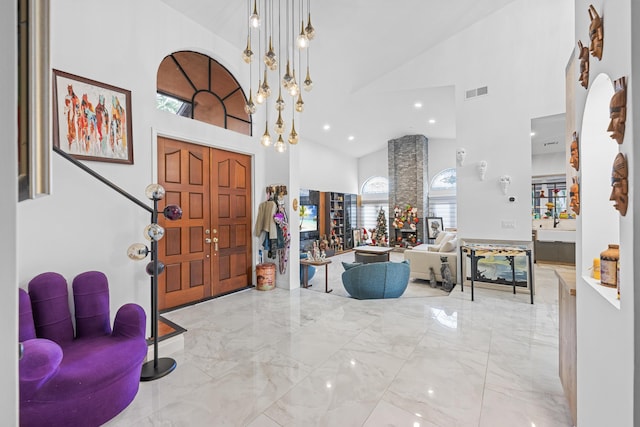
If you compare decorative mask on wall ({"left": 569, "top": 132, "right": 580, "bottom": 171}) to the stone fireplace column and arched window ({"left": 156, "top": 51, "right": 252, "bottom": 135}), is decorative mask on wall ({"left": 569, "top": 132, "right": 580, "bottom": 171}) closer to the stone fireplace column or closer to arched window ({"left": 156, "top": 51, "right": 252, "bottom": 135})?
arched window ({"left": 156, "top": 51, "right": 252, "bottom": 135})

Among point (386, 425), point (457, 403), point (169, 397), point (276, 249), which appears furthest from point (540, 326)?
point (169, 397)

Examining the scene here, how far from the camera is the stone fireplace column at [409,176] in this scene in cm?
990

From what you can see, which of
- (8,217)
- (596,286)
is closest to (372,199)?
(596,286)

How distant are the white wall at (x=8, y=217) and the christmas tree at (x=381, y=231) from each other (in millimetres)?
10332

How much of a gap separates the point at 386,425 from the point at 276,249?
3184 mm

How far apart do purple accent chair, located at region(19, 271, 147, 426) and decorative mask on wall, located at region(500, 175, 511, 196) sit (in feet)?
18.1

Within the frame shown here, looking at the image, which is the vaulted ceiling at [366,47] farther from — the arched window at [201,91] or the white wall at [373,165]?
the white wall at [373,165]

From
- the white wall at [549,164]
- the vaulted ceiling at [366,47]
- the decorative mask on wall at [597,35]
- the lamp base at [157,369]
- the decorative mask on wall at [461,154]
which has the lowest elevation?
the lamp base at [157,369]

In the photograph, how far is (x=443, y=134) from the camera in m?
9.49

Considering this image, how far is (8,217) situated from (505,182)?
588 centimetres

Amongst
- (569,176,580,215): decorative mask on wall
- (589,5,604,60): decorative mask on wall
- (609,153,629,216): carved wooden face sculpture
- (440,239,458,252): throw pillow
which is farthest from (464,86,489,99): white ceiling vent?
(609,153,629,216): carved wooden face sculpture

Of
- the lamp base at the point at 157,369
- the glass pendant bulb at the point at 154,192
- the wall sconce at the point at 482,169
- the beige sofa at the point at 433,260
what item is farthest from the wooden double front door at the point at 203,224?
the wall sconce at the point at 482,169

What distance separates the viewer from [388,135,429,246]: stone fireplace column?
9898 millimetres

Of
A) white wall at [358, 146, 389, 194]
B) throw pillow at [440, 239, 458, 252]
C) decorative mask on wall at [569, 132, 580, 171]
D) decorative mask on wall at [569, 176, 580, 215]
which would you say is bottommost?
throw pillow at [440, 239, 458, 252]
